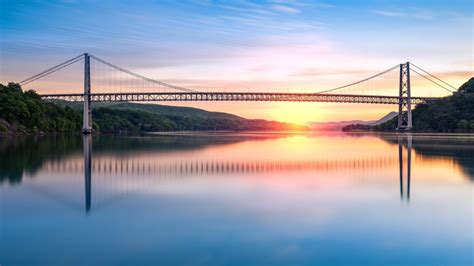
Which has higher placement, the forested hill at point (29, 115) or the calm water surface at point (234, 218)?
the forested hill at point (29, 115)

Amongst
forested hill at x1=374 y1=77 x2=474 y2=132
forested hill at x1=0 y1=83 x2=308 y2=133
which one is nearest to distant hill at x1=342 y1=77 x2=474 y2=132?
forested hill at x1=374 y1=77 x2=474 y2=132

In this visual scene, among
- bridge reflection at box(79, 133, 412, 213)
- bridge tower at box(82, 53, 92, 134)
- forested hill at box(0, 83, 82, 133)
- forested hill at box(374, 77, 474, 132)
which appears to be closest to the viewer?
bridge reflection at box(79, 133, 412, 213)

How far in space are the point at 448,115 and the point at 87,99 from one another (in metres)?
58.8

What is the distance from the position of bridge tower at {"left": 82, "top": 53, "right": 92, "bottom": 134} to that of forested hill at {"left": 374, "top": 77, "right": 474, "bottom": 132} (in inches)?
2253

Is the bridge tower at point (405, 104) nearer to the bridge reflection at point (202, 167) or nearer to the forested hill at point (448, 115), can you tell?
the forested hill at point (448, 115)

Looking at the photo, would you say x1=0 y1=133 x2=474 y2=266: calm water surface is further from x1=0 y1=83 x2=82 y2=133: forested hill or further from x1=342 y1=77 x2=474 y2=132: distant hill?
x1=342 y1=77 x2=474 y2=132: distant hill

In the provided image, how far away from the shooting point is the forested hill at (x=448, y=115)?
264 feet

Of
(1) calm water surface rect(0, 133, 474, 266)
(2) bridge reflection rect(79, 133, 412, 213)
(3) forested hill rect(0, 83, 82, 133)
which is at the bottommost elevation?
(1) calm water surface rect(0, 133, 474, 266)

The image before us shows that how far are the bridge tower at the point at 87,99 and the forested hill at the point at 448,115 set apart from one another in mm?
57235

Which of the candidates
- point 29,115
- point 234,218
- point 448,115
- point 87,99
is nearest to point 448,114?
point 448,115

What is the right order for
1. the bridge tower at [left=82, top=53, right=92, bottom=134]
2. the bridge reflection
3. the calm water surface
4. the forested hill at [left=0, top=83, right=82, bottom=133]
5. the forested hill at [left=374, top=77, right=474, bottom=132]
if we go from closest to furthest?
the calm water surface < the bridge reflection < the forested hill at [left=0, top=83, right=82, bottom=133] < the bridge tower at [left=82, top=53, right=92, bottom=134] < the forested hill at [left=374, top=77, right=474, bottom=132]

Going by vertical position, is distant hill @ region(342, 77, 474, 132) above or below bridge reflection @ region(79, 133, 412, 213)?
above

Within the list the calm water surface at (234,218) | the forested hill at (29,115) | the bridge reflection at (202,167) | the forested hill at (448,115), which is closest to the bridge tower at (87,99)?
the forested hill at (29,115)

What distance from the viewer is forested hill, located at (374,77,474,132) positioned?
8041 cm
